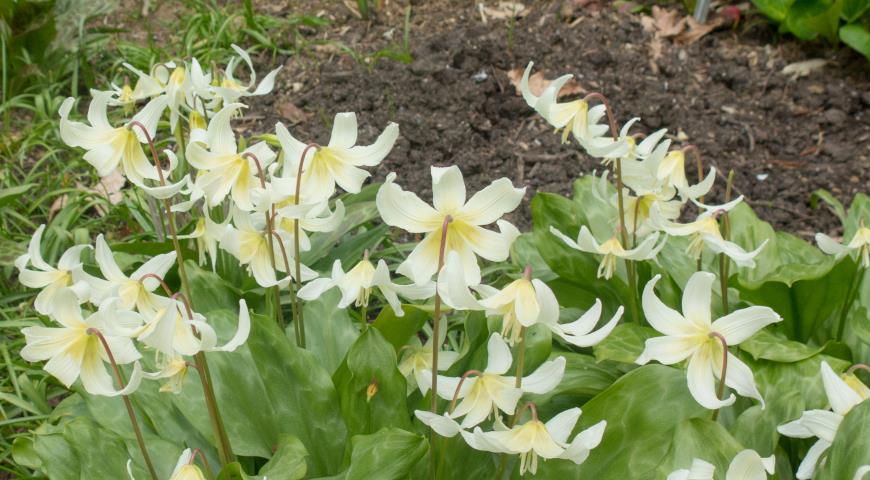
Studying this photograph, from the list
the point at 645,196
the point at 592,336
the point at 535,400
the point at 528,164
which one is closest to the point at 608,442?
the point at 535,400

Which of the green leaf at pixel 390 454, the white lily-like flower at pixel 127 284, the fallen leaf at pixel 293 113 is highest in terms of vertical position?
the white lily-like flower at pixel 127 284

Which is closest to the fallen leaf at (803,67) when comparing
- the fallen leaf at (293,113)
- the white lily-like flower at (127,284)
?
Answer: the fallen leaf at (293,113)

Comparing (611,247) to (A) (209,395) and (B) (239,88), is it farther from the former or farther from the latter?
(B) (239,88)

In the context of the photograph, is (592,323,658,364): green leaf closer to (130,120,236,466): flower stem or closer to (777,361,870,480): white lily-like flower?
(777,361,870,480): white lily-like flower

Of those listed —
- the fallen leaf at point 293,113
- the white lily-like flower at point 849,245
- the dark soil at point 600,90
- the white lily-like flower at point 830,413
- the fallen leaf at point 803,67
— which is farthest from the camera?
the fallen leaf at point 803,67

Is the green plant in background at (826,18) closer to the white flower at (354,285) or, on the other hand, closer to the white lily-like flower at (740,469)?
the white flower at (354,285)

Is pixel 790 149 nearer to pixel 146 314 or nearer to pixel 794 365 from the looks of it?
pixel 794 365

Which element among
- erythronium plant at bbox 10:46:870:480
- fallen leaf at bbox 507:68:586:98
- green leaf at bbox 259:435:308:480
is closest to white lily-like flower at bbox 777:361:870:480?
erythronium plant at bbox 10:46:870:480

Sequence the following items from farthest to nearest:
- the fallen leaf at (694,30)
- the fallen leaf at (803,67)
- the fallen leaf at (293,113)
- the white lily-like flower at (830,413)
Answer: the fallen leaf at (694,30) → the fallen leaf at (803,67) → the fallen leaf at (293,113) → the white lily-like flower at (830,413)

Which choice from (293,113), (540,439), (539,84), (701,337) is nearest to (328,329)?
(540,439)
